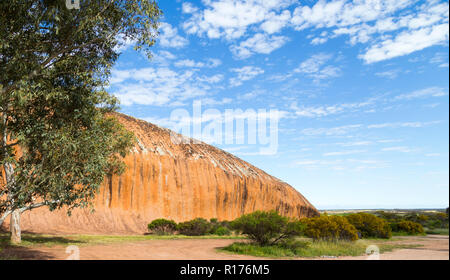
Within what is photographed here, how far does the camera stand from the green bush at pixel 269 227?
16.9m

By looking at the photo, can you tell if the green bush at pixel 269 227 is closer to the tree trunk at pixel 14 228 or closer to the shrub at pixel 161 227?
the tree trunk at pixel 14 228

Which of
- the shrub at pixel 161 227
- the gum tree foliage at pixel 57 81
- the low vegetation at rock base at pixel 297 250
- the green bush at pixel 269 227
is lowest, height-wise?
the shrub at pixel 161 227

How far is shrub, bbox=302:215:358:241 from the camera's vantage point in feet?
68.3

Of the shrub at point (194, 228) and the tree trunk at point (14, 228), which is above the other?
the tree trunk at point (14, 228)

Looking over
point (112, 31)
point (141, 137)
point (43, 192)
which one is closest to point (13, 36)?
point (112, 31)

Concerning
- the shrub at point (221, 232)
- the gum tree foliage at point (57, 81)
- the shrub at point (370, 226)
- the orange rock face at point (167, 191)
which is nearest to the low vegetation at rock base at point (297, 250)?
the gum tree foliage at point (57, 81)

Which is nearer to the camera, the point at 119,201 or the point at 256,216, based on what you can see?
the point at 256,216

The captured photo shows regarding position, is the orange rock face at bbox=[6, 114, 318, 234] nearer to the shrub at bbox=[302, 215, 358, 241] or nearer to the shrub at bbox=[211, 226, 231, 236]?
Result: the shrub at bbox=[211, 226, 231, 236]

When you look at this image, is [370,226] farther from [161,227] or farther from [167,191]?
[167,191]

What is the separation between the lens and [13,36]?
9.77 meters

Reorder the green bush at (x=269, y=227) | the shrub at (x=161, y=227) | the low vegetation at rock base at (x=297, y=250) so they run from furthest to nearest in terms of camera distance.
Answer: the shrub at (x=161, y=227)
the green bush at (x=269, y=227)
the low vegetation at rock base at (x=297, y=250)

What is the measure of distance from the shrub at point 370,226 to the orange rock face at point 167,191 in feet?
73.0

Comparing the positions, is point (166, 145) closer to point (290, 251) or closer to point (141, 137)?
point (141, 137)
